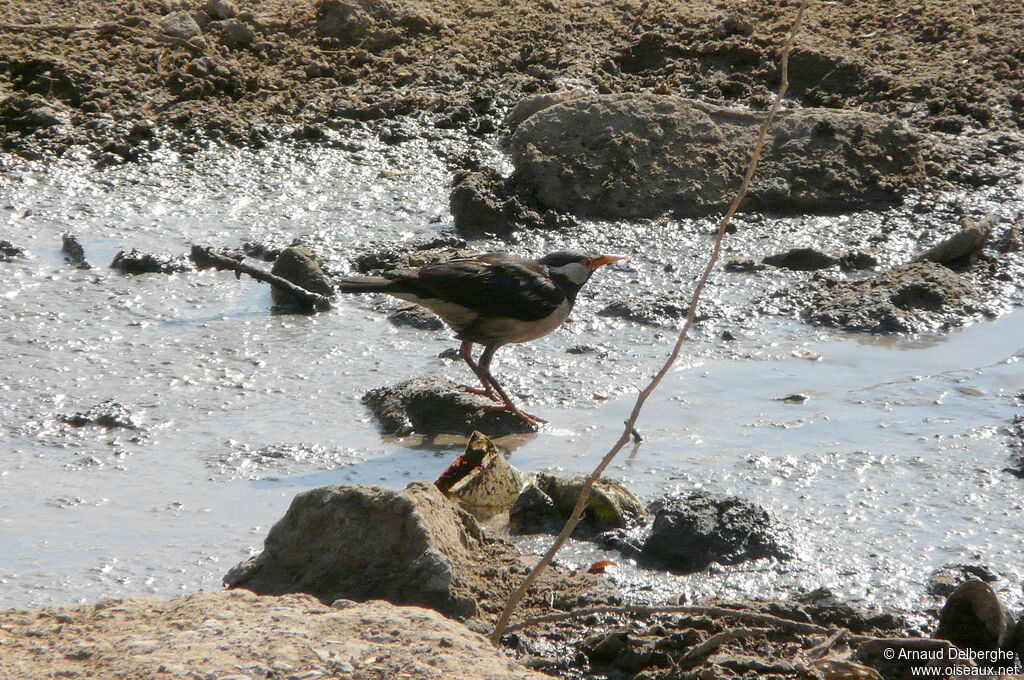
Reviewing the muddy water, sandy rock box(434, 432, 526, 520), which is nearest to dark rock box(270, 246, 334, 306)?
the muddy water

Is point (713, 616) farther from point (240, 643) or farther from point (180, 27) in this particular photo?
point (180, 27)

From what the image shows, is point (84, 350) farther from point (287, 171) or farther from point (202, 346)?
point (287, 171)

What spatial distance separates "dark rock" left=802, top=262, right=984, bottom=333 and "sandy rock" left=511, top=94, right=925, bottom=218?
4.46 ft


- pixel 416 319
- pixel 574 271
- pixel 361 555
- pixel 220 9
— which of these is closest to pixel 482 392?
pixel 574 271

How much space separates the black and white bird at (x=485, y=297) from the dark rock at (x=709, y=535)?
1793 mm

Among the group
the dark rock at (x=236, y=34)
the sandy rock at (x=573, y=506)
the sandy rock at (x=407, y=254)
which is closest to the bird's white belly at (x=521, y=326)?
the sandy rock at (x=407, y=254)

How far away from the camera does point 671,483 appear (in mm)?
5266

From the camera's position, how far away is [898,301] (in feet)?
24.1

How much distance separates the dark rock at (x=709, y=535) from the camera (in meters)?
4.49

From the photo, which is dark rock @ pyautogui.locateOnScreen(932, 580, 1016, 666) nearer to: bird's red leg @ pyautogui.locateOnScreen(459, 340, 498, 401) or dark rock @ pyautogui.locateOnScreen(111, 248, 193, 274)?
bird's red leg @ pyautogui.locateOnScreen(459, 340, 498, 401)

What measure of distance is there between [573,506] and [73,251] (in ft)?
14.5

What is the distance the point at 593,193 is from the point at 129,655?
247 inches

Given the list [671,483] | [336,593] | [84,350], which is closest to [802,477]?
[671,483]

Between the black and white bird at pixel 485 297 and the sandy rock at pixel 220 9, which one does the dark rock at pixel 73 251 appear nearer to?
the black and white bird at pixel 485 297
